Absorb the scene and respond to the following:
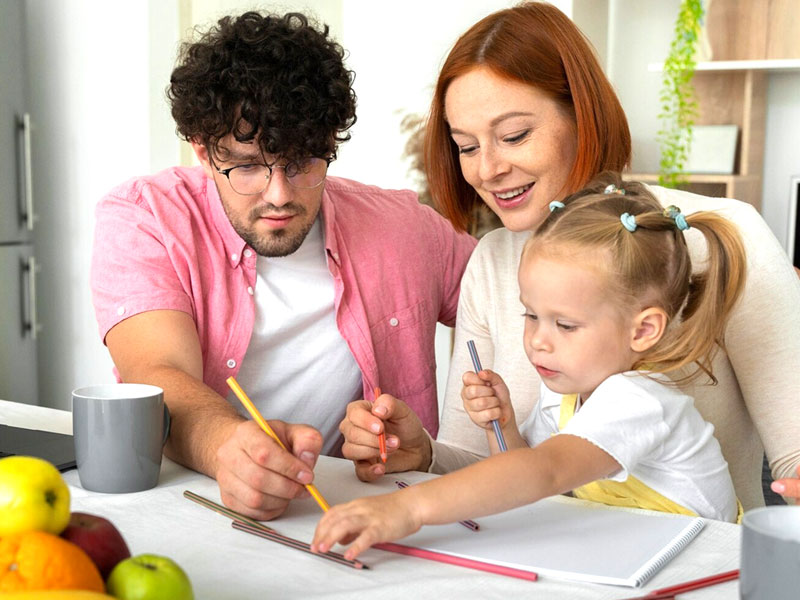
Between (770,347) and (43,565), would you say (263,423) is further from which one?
(770,347)

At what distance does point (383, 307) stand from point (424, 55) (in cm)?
245

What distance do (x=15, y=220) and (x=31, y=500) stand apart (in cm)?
267

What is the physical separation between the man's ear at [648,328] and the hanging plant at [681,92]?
245cm

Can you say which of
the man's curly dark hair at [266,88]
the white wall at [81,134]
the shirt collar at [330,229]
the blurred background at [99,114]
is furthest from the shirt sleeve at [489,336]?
the white wall at [81,134]

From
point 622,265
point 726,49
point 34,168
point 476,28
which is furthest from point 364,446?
point 726,49

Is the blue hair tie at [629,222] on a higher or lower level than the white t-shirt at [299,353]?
higher

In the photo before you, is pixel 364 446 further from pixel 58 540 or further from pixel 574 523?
pixel 58 540

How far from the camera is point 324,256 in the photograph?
181cm

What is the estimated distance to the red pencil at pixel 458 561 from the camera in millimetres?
932

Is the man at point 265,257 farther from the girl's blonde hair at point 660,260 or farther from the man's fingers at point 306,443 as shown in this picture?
the girl's blonde hair at point 660,260

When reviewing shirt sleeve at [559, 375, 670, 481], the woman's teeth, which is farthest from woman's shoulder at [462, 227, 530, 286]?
shirt sleeve at [559, 375, 670, 481]

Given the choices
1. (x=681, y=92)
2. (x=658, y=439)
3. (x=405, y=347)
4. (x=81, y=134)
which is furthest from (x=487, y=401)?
(x=681, y=92)

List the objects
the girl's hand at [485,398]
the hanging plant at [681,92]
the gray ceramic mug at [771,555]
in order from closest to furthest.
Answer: the gray ceramic mug at [771,555] < the girl's hand at [485,398] < the hanging plant at [681,92]

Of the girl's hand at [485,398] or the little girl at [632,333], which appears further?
the girl's hand at [485,398]
